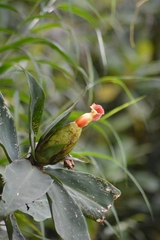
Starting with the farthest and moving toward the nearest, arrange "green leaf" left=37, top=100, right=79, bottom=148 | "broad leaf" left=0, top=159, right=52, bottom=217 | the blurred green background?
the blurred green background → "green leaf" left=37, top=100, right=79, bottom=148 → "broad leaf" left=0, top=159, right=52, bottom=217

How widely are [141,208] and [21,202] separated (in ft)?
4.28

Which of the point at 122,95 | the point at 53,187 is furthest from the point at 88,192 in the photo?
Result: the point at 122,95

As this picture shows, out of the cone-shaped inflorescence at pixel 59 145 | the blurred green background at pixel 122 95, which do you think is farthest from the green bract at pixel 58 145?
the blurred green background at pixel 122 95

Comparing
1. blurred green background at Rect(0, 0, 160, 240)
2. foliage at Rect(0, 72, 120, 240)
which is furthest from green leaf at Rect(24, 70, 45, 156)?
blurred green background at Rect(0, 0, 160, 240)

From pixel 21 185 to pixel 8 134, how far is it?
0.32 feet

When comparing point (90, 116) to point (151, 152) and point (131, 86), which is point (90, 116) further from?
point (131, 86)

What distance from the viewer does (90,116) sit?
0.53 metres

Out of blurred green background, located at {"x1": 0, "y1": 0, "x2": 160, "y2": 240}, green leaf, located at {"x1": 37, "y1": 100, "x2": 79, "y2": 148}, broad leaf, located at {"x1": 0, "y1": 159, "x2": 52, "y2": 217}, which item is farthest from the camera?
blurred green background, located at {"x1": 0, "y1": 0, "x2": 160, "y2": 240}

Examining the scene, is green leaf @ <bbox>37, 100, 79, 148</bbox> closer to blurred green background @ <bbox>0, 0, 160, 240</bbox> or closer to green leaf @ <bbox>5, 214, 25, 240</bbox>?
green leaf @ <bbox>5, 214, 25, 240</bbox>

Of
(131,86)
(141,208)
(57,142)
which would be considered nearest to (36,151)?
(57,142)

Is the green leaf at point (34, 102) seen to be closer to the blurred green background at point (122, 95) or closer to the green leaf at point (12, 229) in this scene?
the green leaf at point (12, 229)

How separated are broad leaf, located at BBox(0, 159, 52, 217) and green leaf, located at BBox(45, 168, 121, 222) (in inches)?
1.7

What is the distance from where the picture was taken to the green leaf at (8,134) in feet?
1.65

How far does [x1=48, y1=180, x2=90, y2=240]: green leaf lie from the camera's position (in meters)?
0.47
